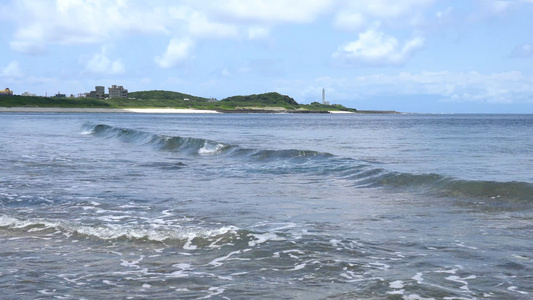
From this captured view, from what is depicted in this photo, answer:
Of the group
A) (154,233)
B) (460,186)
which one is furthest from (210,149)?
(154,233)

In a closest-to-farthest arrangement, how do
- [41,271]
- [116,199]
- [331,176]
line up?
[41,271] → [116,199] → [331,176]

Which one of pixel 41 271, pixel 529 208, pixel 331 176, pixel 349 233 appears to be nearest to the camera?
pixel 41 271

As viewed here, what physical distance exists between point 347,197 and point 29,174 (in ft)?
38.2

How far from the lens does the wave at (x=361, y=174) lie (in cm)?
1475

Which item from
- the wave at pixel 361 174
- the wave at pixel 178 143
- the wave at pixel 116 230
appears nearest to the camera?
the wave at pixel 116 230

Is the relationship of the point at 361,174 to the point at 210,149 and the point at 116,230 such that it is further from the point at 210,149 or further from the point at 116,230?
the point at 210,149

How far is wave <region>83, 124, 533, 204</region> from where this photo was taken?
14.8m

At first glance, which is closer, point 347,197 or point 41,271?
point 41,271

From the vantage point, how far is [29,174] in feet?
64.2

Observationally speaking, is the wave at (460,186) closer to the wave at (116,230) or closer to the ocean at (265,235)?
the ocean at (265,235)

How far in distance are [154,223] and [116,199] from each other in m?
3.54

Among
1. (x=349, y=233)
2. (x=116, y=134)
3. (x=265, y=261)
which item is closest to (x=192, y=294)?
(x=265, y=261)

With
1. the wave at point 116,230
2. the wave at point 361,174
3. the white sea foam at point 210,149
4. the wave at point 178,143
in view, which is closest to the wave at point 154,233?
the wave at point 116,230

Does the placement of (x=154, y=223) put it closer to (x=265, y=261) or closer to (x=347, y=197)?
(x=265, y=261)
